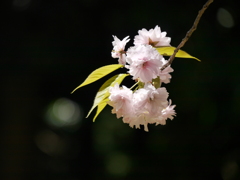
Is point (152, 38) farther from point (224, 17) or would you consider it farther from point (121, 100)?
point (224, 17)

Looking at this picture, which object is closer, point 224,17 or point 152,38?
point 152,38

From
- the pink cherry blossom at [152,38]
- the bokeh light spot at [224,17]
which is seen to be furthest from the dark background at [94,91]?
the pink cherry blossom at [152,38]

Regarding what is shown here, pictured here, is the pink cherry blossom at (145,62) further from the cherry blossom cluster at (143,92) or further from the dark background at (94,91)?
the dark background at (94,91)

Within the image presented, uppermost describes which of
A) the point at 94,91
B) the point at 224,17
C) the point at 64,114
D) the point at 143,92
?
the point at 143,92

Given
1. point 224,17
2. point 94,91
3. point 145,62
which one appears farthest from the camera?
point 94,91

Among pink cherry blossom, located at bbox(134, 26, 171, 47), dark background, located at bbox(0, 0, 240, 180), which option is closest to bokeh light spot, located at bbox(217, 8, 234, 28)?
dark background, located at bbox(0, 0, 240, 180)

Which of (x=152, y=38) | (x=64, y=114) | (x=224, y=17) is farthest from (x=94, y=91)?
(x=152, y=38)

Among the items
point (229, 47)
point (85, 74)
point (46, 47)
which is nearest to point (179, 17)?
point (229, 47)

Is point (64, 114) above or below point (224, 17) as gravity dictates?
below
